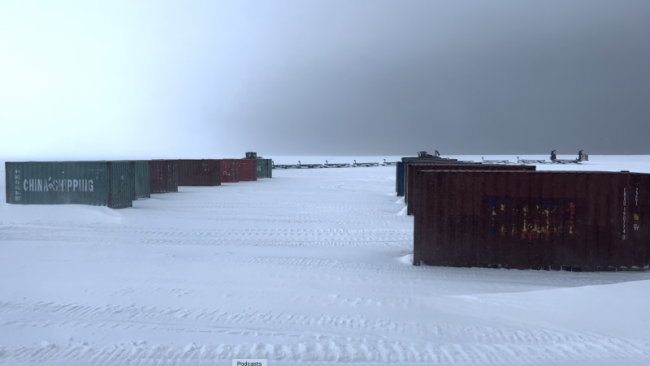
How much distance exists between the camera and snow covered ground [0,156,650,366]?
22.5ft

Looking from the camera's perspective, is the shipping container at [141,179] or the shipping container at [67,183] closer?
the shipping container at [67,183]

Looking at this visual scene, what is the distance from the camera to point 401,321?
8.19m

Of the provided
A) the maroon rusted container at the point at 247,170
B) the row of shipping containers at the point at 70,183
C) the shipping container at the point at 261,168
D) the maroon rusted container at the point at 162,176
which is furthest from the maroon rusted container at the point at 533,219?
the shipping container at the point at 261,168

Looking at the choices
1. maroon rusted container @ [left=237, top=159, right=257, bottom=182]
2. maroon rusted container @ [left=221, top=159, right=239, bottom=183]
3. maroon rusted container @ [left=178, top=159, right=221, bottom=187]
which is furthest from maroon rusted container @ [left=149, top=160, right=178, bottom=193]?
maroon rusted container @ [left=237, top=159, right=257, bottom=182]

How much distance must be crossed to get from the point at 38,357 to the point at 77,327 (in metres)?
1.14

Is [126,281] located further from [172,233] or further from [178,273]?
[172,233]

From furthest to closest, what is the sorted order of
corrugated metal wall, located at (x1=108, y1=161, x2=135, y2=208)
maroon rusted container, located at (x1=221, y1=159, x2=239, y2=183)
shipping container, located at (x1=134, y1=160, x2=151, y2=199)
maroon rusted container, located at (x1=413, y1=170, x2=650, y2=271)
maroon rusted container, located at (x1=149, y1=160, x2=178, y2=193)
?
maroon rusted container, located at (x1=221, y1=159, x2=239, y2=183) → maroon rusted container, located at (x1=149, y1=160, x2=178, y2=193) → shipping container, located at (x1=134, y1=160, x2=151, y2=199) → corrugated metal wall, located at (x1=108, y1=161, x2=135, y2=208) → maroon rusted container, located at (x1=413, y1=170, x2=650, y2=271)

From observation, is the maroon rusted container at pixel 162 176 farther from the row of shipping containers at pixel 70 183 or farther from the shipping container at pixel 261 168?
the shipping container at pixel 261 168

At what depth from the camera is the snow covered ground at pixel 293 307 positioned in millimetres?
6855

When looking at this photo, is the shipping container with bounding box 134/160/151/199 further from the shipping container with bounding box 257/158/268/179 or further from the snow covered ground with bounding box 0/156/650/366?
the shipping container with bounding box 257/158/268/179

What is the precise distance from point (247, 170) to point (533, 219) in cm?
4394

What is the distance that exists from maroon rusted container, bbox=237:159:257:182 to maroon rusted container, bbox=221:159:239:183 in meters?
2.44

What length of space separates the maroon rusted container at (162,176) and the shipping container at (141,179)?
489cm

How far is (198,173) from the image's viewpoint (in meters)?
43.9
